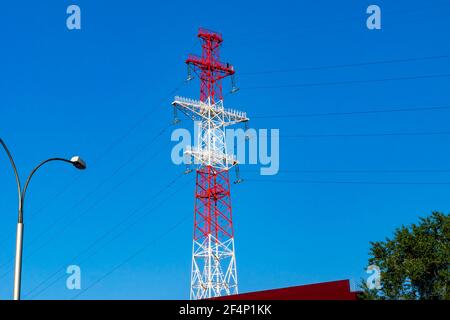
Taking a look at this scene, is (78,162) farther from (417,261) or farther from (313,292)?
(417,261)

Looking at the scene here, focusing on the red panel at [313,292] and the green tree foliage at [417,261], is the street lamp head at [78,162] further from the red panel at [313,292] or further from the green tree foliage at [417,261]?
the green tree foliage at [417,261]

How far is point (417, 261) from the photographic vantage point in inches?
2207

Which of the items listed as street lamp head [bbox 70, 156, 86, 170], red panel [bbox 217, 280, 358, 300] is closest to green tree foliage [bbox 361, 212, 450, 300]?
red panel [bbox 217, 280, 358, 300]

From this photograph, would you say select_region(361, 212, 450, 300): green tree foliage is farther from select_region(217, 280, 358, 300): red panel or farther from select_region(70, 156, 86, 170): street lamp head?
select_region(70, 156, 86, 170): street lamp head

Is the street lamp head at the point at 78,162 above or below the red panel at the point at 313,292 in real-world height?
above

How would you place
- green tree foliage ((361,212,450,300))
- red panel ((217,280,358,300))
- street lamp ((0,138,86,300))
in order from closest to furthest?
street lamp ((0,138,86,300))
red panel ((217,280,358,300))
green tree foliage ((361,212,450,300))

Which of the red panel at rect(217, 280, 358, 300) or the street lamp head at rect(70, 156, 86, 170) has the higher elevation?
the street lamp head at rect(70, 156, 86, 170)

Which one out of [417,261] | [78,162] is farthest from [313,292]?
[417,261]

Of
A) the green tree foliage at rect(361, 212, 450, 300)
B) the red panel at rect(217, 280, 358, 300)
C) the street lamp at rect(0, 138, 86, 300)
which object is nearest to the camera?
Answer: the street lamp at rect(0, 138, 86, 300)

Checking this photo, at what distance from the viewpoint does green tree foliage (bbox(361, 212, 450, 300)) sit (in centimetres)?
5522

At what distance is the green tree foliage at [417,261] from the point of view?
181 ft

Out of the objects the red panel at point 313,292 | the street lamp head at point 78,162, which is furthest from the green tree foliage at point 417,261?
the street lamp head at point 78,162
